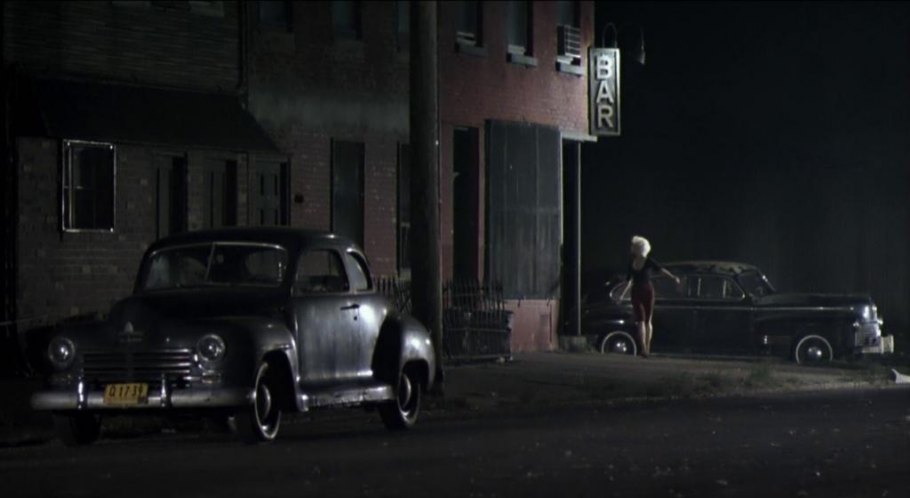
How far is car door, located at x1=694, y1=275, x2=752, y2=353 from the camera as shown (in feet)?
117

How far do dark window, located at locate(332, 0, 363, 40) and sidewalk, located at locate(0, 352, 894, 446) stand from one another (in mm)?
5693

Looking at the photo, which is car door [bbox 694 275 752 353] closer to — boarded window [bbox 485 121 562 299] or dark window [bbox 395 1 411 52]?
boarded window [bbox 485 121 562 299]

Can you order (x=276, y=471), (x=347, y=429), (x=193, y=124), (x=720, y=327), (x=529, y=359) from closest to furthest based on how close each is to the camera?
(x=276, y=471)
(x=347, y=429)
(x=193, y=124)
(x=529, y=359)
(x=720, y=327)

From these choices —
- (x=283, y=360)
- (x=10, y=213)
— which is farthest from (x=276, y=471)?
(x=10, y=213)

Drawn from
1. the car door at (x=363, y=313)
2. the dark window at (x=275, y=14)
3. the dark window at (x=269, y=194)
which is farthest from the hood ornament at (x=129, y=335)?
the dark window at (x=275, y=14)

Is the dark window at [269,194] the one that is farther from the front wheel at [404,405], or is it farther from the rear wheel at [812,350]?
the front wheel at [404,405]

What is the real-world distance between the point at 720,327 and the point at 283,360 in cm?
1897

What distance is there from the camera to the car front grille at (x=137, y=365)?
56.5 feet

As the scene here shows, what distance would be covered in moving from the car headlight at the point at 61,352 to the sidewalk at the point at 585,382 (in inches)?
48.2

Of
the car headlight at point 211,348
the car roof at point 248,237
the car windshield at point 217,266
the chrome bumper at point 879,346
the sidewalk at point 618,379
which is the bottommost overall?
the sidewalk at point 618,379

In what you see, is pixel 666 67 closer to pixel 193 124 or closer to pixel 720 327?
pixel 720 327

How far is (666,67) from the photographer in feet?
172

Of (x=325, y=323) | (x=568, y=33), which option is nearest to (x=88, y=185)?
(x=325, y=323)

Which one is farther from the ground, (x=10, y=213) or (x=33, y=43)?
(x=33, y=43)
